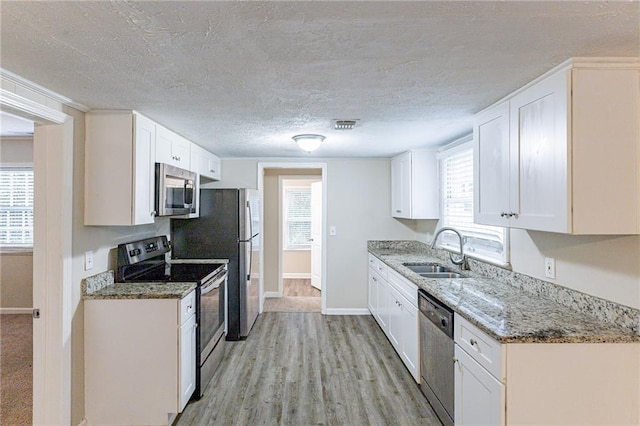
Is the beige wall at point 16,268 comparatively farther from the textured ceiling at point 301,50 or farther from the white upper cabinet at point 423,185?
the white upper cabinet at point 423,185

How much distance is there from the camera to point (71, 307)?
7.12 feet

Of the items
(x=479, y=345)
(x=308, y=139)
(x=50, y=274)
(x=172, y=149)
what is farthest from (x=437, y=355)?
(x=172, y=149)

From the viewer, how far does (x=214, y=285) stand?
3068mm

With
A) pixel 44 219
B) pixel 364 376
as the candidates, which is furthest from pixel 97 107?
pixel 364 376

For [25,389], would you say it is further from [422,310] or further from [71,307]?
[422,310]

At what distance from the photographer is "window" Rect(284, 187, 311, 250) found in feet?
23.8

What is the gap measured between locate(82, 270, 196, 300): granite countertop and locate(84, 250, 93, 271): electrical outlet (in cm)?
8

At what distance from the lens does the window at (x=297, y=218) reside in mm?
7254

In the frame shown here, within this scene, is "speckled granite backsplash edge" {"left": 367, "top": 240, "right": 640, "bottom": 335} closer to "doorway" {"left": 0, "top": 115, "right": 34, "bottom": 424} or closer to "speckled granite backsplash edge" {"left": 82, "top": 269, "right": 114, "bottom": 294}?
"speckled granite backsplash edge" {"left": 82, "top": 269, "right": 114, "bottom": 294}

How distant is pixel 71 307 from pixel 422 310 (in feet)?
7.98

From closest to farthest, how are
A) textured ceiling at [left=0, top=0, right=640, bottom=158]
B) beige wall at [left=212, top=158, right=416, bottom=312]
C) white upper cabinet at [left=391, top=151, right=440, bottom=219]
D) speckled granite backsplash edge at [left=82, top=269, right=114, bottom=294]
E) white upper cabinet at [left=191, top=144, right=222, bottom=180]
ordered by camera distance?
textured ceiling at [left=0, top=0, right=640, bottom=158] → speckled granite backsplash edge at [left=82, top=269, right=114, bottom=294] → white upper cabinet at [left=191, top=144, right=222, bottom=180] → white upper cabinet at [left=391, top=151, right=440, bottom=219] → beige wall at [left=212, top=158, right=416, bottom=312]

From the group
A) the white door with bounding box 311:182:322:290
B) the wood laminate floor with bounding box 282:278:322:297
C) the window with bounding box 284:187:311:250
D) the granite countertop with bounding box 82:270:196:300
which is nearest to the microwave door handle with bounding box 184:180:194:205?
the granite countertop with bounding box 82:270:196:300

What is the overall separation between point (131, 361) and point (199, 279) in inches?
27.8

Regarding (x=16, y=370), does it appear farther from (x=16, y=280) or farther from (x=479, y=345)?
(x=479, y=345)
